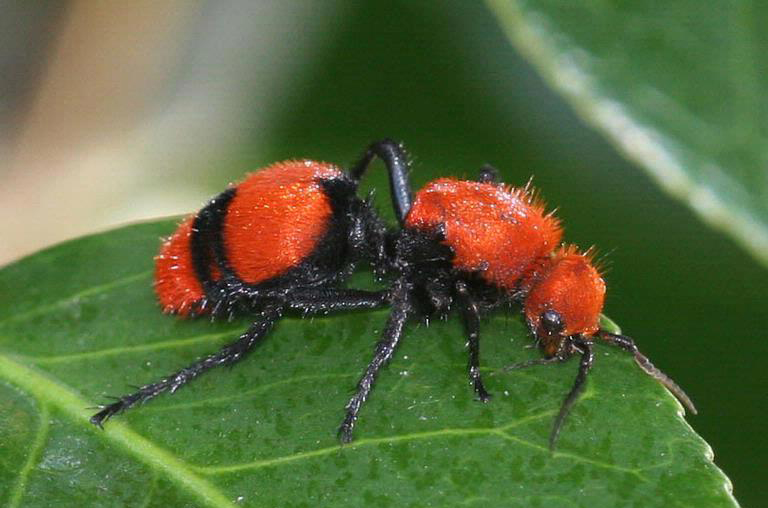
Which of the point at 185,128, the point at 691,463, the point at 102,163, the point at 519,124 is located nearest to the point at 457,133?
the point at 519,124

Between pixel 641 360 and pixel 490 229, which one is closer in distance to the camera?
pixel 641 360

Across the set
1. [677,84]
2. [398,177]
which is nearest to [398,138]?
[398,177]

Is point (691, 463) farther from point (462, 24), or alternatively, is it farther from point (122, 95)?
point (122, 95)

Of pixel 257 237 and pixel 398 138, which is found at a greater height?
pixel 398 138

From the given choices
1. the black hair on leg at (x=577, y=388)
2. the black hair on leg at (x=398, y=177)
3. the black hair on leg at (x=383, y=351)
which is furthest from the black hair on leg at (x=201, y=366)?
the black hair on leg at (x=577, y=388)

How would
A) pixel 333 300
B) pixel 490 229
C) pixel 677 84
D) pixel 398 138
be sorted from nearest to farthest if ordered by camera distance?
1. pixel 677 84
2. pixel 333 300
3. pixel 490 229
4. pixel 398 138

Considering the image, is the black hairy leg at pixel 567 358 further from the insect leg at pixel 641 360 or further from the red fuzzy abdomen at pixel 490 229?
the red fuzzy abdomen at pixel 490 229

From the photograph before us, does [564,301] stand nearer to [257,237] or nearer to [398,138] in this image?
[257,237]
